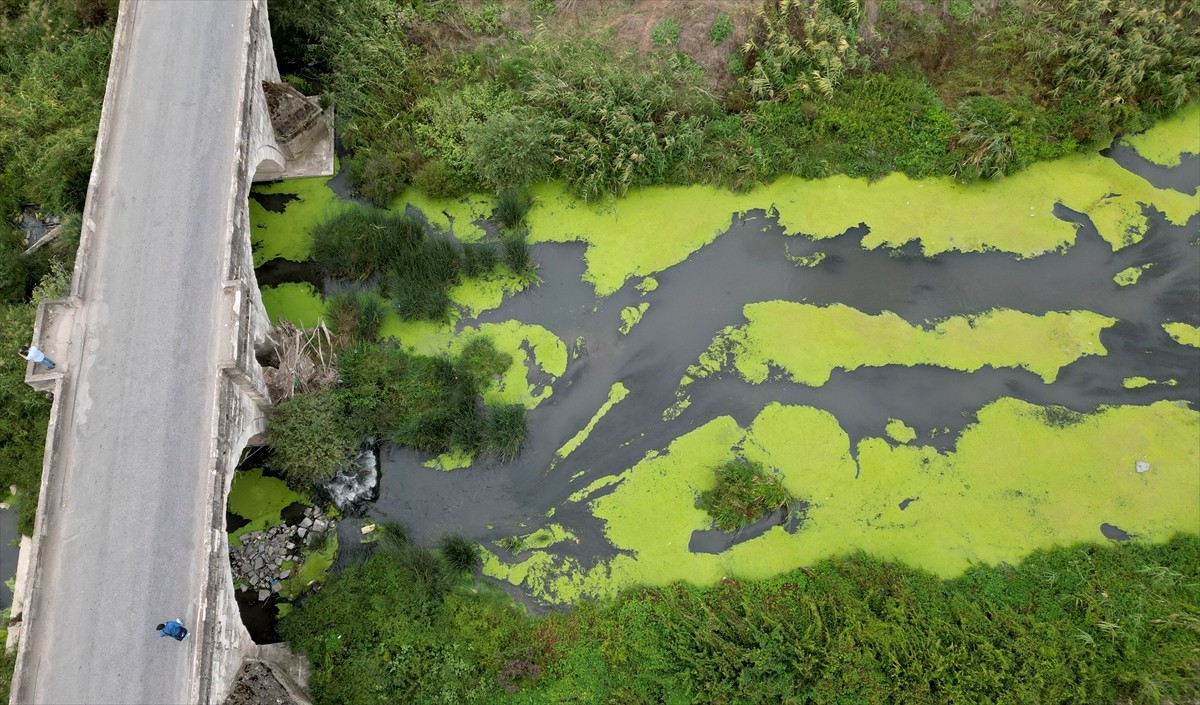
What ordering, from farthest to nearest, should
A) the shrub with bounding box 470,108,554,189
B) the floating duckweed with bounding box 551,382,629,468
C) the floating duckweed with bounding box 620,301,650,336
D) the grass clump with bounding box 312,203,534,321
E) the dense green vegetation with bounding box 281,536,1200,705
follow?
the floating duckweed with bounding box 620,301,650,336, the shrub with bounding box 470,108,554,189, the grass clump with bounding box 312,203,534,321, the floating duckweed with bounding box 551,382,629,468, the dense green vegetation with bounding box 281,536,1200,705

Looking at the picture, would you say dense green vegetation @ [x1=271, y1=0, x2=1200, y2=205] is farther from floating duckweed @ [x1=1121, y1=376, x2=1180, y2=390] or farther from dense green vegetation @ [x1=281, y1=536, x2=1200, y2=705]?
dense green vegetation @ [x1=281, y1=536, x2=1200, y2=705]

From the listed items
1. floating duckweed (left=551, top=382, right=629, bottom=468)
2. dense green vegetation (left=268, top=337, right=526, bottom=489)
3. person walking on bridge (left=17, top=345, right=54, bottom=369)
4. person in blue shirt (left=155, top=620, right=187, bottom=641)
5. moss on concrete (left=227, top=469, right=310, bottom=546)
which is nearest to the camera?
person in blue shirt (left=155, top=620, right=187, bottom=641)

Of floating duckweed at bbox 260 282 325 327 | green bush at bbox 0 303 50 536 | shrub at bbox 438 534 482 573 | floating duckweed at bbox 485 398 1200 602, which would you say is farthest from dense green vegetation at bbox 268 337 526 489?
green bush at bbox 0 303 50 536

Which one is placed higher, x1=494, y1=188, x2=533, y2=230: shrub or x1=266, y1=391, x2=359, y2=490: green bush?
x1=494, y1=188, x2=533, y2=230: shrub

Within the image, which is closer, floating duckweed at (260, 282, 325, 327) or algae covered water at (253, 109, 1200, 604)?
algae covered water at (253, 109, 1200, 604)

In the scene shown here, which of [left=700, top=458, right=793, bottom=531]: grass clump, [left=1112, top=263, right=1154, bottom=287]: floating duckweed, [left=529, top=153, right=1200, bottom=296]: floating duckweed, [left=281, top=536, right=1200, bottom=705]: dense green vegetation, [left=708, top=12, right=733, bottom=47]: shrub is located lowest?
[left=281, top=536, right=1200, bottom=705]: dense green vegetation

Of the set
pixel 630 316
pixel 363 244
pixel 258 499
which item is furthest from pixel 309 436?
pixel 630 316
